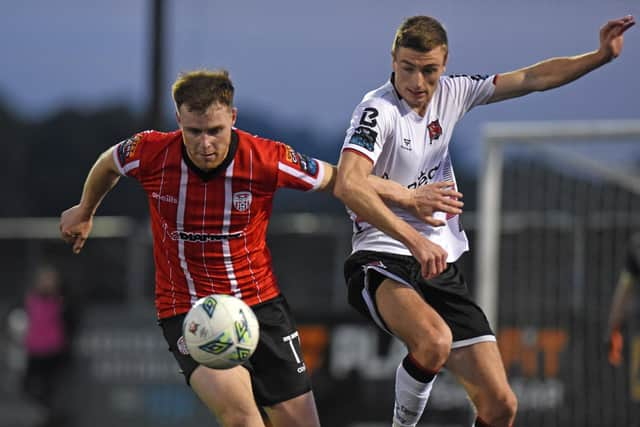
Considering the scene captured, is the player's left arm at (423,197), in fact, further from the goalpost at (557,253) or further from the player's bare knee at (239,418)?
the goalpost at (557,253)

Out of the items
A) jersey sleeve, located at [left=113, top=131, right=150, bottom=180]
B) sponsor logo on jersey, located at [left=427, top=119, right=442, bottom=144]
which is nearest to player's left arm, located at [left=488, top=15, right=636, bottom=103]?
sponsor logo on jersey, located at [left=427, top=119, right=442, bottom=144]

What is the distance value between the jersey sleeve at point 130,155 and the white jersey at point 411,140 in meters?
1.15

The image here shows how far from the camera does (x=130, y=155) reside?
7.21 meters

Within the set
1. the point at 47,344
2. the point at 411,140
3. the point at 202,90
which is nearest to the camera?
the point at 202,90

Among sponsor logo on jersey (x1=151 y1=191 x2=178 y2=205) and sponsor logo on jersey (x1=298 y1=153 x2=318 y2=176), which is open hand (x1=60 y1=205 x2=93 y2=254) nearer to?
sponsor logo on jersey (x1=151 y1=191 x2=178 y2=205)

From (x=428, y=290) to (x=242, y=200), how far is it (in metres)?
A: 1.17

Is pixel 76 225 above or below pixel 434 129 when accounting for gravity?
below

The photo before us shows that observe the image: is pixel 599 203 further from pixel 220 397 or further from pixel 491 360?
pixel 220 397

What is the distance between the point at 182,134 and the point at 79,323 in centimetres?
814

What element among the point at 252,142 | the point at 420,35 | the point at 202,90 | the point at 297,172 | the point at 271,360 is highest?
the point at 420,35

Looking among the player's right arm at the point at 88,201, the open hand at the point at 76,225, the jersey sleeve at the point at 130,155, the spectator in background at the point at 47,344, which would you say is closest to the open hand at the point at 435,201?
the jersey sleeve at the point at 130,155

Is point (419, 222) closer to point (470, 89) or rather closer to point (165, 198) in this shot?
point (470, 89)

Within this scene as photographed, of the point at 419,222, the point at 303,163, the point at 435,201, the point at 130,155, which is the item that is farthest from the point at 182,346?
the point at 435,201

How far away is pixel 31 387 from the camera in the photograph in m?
14.9
